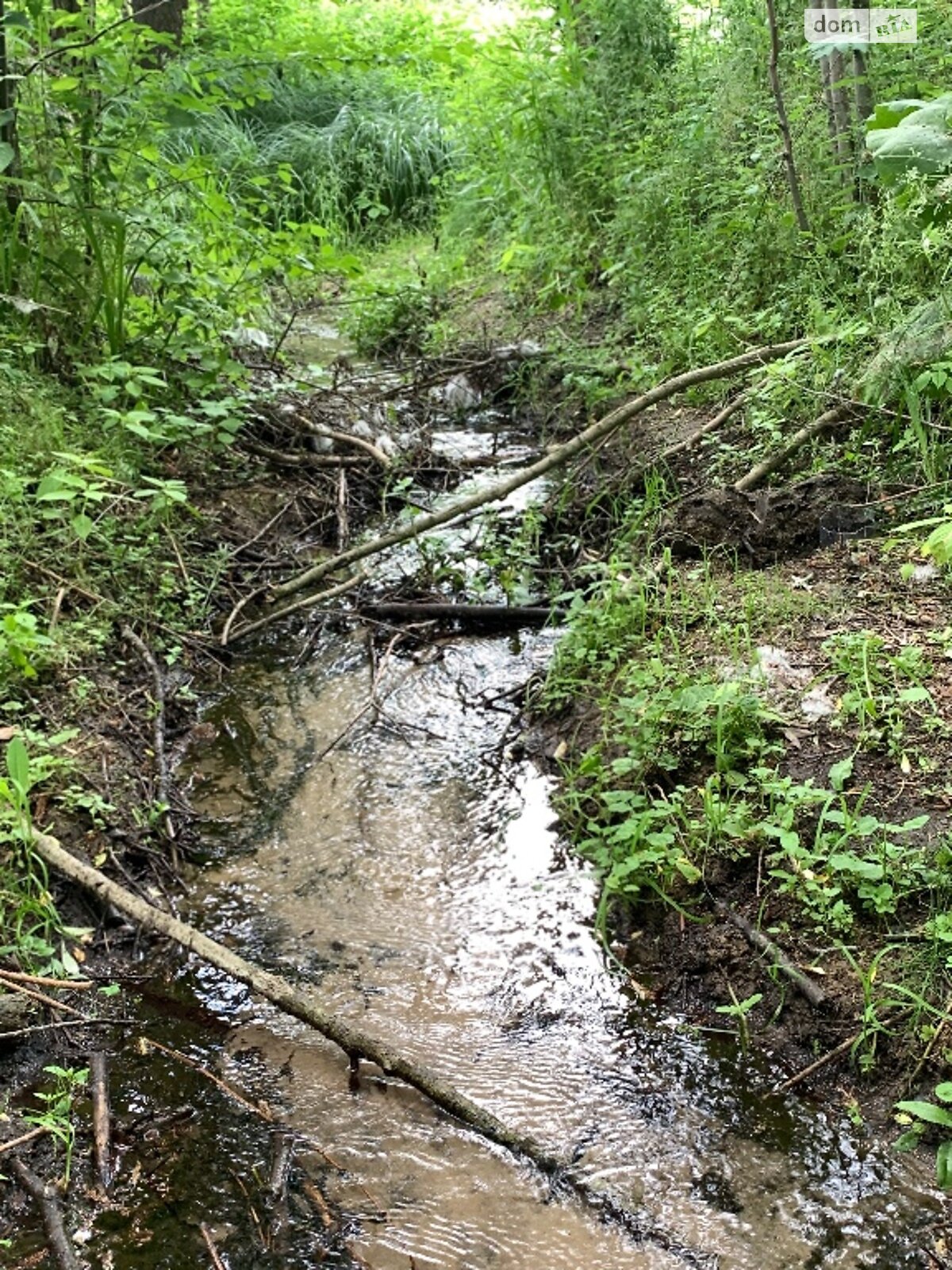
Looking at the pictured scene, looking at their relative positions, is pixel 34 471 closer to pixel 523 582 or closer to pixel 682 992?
pixel 523 582

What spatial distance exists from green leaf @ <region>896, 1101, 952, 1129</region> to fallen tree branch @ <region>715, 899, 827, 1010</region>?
32cm

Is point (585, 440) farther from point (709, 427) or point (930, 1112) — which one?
point (930, 1112)

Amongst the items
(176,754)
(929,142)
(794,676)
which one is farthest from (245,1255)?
(929,142)

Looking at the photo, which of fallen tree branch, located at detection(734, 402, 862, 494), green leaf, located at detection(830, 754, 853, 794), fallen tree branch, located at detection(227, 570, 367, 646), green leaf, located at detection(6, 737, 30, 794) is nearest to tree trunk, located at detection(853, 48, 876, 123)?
fallen tree branch, located at detection(734, 402, 862, 494)

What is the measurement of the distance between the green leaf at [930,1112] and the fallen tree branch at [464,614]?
219cm

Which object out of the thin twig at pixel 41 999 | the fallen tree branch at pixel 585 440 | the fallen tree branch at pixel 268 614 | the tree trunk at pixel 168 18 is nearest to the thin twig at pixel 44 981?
the thin twig at pixel 41 999

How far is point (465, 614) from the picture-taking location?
3.75 meters

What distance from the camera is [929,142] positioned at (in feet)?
8.65

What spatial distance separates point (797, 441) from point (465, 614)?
135 centimetres

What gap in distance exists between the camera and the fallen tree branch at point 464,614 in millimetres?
3693

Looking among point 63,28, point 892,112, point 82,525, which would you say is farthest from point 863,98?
point 82,525

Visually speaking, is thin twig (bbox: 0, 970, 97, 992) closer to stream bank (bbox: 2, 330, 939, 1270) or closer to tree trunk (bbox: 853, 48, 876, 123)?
stream bank (bbox: 2, 330, 939, 1270)

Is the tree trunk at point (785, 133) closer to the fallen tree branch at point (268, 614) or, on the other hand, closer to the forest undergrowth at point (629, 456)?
the forest undergrowth at point (629, 456)

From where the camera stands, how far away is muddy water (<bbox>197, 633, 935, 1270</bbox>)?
5.58 feet
